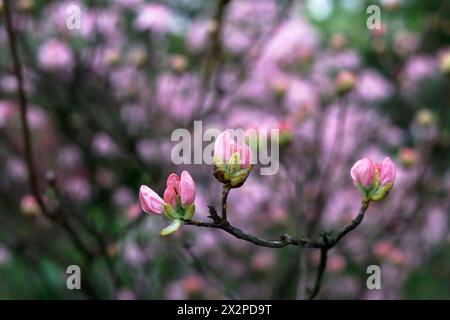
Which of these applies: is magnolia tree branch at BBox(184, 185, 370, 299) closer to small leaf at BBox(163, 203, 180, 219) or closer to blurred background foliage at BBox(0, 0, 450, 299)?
small leaf at BBox(163, 203, 180, 219)

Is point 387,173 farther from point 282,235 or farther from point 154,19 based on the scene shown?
point 154,19

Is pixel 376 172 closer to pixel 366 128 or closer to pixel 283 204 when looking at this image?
pixel 283 204

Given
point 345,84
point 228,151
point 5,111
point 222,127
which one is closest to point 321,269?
point 228,151

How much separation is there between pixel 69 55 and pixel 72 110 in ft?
0.90

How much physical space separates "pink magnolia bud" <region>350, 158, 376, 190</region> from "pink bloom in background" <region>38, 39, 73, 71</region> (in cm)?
164

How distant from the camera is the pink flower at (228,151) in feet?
2.61

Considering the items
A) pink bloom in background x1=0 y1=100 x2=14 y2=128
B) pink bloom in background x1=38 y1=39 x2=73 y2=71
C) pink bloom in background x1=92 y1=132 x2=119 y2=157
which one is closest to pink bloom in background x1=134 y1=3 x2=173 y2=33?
pink bloom in background x1=38 y1=39 x2=73 y2=71

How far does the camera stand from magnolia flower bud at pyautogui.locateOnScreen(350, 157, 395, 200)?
857mm

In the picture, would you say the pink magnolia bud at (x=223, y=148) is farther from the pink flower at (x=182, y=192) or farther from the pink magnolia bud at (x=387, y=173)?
the pink magnolia bud at (x=387, y=173)

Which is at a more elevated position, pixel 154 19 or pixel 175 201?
pixel 154 19

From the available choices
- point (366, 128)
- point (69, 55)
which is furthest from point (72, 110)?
point (366, 128)

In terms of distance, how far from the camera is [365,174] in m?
0.86

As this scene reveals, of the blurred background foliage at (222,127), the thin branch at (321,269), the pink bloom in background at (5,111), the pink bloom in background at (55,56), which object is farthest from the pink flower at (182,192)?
the pink bloom in background at (5,111)

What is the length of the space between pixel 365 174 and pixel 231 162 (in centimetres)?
21
